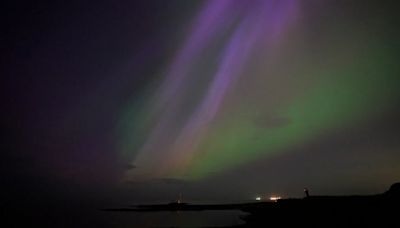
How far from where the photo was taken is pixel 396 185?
113 ft

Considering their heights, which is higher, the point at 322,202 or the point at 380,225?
the point at 322,202

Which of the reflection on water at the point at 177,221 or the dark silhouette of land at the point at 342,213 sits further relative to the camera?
the reflection on water at the point at 177,221

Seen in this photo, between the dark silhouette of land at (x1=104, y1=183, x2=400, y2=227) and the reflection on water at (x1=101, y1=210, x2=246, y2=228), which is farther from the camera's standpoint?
the reflection on water at (x1=101, y1=210, x2=246, y2=228)

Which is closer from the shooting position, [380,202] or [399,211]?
[399,211]

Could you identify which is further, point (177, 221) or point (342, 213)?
point (177, 221)

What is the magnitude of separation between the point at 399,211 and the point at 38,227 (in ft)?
200

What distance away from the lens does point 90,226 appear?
211ft

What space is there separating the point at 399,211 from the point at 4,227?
61280mm

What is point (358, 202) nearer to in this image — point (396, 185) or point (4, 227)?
point (396, 185)

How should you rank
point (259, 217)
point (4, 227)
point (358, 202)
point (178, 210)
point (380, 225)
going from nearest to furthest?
point (380, 225) → point (358, 202) → point (259, 217) → point (4, 227) → point (178, 210)

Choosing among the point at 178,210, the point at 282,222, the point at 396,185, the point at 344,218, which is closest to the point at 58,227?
the point at 178,210

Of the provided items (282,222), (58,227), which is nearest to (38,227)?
(58,227)

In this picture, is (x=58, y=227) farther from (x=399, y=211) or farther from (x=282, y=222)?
(x=399, y=211)

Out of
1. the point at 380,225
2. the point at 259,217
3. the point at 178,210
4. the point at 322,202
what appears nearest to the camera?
the point at 380,225
